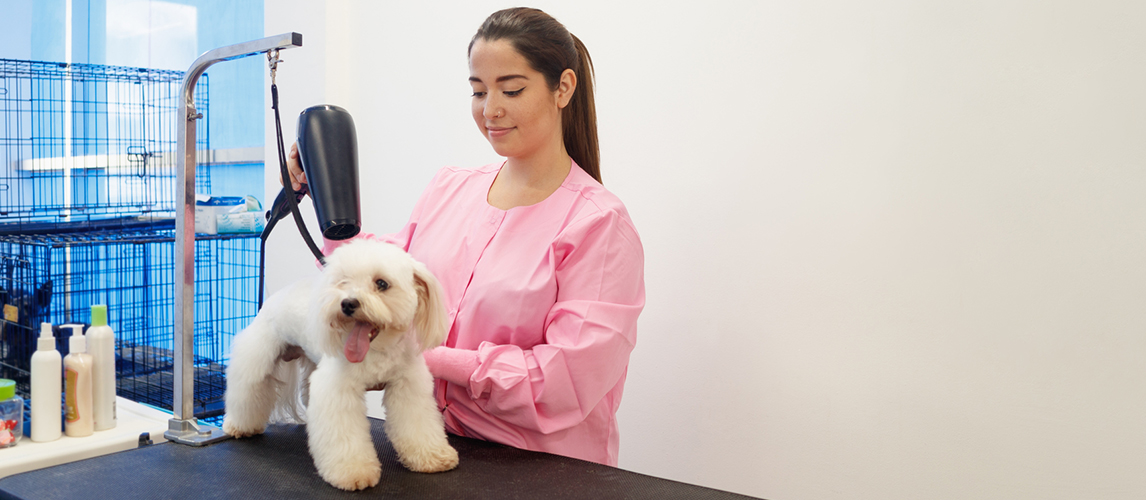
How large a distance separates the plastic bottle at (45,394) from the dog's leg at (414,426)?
0.73 metres

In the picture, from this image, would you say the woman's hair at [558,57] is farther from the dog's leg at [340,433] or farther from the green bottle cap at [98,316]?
the green bottle cap at [98,316]

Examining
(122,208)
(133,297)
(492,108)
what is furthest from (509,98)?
(122,208)

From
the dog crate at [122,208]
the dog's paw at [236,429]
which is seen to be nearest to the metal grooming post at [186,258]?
the dog's paw at [236,429]

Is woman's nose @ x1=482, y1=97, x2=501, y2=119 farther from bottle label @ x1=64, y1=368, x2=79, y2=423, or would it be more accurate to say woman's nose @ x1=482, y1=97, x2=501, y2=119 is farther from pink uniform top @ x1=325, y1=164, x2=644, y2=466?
bottle label @ x1=64, y1=368, x2=79, y2=423

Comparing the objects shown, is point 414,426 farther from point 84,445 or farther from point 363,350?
point 84,445

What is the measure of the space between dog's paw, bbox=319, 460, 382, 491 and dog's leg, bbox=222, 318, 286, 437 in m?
0.28

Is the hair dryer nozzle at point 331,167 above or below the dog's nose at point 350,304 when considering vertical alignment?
above

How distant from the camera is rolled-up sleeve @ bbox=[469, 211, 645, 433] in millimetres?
1406

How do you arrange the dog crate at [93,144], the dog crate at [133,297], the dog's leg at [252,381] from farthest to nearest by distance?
the dog crate at [93,144] → the dog crate at [133,297] → the dog's leg at [252,381]

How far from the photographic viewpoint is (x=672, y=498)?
115 centimetres

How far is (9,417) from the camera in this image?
1420mm

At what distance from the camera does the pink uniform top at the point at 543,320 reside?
1.42m

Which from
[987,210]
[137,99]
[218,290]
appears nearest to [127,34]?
[137,99]

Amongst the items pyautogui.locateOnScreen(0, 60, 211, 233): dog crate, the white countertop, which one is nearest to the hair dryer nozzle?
the white countertop
